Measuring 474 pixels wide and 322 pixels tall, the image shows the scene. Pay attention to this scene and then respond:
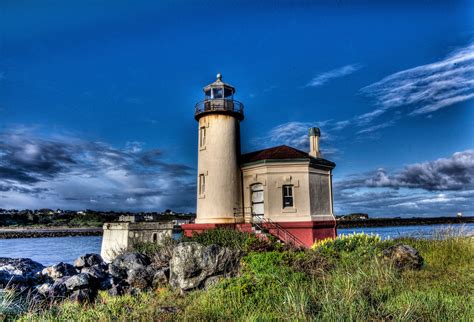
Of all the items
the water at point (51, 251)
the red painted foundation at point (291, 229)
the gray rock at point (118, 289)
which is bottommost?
the water at point (51, 251)

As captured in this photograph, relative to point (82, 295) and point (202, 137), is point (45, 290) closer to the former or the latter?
point (82, 295)

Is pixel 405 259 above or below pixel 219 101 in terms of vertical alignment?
below

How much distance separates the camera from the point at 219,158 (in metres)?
19.9

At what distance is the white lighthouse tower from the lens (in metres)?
19.5

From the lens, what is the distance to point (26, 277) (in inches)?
588

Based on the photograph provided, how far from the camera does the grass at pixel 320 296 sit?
19.2 ft

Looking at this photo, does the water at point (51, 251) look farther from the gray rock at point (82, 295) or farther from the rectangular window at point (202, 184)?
the gray rock at point (82, 295)

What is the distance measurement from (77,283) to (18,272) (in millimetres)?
5763

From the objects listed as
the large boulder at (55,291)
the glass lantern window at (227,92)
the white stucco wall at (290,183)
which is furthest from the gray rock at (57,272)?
the glass lantern window at (227,92)

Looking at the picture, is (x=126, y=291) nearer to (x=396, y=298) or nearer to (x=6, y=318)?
(x=6, y=318)

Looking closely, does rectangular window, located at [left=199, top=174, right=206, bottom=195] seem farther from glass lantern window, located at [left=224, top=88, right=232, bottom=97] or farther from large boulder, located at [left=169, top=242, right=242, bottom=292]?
large boulder, located at [left=169, top=242, right=242, bottom=292]

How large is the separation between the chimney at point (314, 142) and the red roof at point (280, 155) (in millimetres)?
426

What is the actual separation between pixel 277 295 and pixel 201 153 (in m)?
13.7

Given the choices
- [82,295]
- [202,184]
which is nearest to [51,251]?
[202,184]
